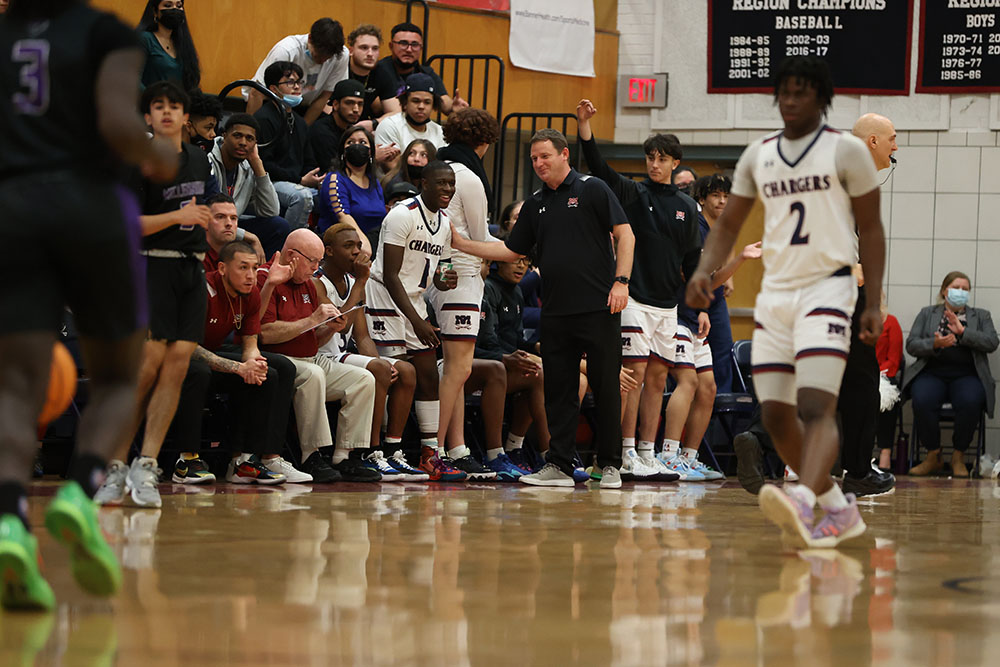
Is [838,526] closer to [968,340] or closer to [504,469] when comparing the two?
[504,469]

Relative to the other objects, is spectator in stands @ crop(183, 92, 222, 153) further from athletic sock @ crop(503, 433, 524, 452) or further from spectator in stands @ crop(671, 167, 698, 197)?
spectator in stands @ crop(671, 167, 698, 197)

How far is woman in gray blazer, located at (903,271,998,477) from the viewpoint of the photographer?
1219 centimetres

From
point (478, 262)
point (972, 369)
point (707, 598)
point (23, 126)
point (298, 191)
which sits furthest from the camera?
point (972, 369)

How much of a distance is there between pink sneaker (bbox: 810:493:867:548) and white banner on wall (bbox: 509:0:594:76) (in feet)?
31.4

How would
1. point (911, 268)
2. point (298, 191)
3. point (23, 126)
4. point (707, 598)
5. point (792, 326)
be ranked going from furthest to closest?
point (911, 268) → point (298, 191) → point (792, 326) → point (707, 598) → point (23, 126)

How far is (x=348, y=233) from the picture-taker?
8078 mm

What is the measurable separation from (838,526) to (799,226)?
3.64 feet

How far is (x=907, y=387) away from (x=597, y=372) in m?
5.67

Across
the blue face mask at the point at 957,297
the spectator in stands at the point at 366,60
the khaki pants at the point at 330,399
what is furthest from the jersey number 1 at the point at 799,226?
the blue face mask at the point at 957,297

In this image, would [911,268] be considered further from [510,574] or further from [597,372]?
[510,574]

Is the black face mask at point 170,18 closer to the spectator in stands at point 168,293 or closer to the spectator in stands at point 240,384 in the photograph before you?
the spectator in stands at point 240,384

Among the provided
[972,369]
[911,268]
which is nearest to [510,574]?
[972,369]

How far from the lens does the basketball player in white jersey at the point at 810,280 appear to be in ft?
15.3

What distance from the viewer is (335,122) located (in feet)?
33.3
